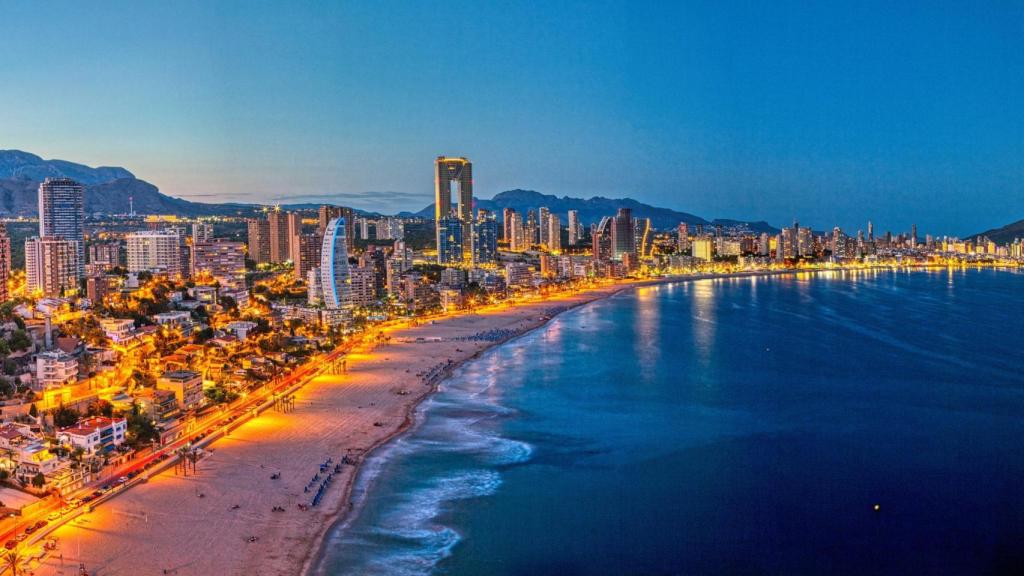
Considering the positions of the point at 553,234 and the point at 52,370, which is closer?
the point at 52,370

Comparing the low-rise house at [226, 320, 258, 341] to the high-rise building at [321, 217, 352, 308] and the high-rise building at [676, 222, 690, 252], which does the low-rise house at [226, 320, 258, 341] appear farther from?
the high-rise building at [676, 222, 690, 252]

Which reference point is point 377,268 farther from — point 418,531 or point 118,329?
point 418,531

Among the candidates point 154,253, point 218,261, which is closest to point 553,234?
point 218,261

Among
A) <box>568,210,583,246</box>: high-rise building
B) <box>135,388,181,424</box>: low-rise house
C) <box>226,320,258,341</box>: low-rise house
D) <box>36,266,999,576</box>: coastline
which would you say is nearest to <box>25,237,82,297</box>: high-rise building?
<box>226,320,258,341</box>: low-rise house

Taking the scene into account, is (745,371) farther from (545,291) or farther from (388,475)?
(545,291)

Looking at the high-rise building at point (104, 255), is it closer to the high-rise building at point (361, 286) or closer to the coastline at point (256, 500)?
the high-rise building at point (361, 286)
